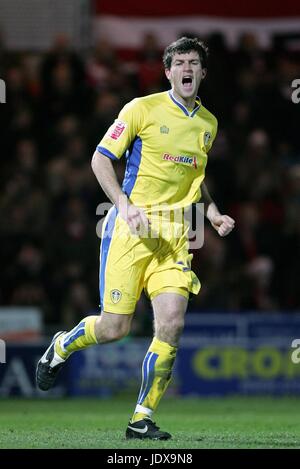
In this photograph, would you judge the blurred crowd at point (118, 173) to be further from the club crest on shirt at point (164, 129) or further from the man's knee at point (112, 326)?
the club crest on shirt at point (164, 129)

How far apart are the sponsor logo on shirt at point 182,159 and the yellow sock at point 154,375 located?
1.19 metres

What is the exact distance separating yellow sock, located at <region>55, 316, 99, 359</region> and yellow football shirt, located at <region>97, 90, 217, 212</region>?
876 mm

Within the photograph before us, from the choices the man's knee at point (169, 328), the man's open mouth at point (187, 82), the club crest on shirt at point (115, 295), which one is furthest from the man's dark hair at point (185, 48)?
the man's knee at point (169, 328)

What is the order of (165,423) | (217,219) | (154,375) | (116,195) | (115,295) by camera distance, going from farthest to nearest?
(165,423), (217,219), (115,295), (154,375), (116,195)

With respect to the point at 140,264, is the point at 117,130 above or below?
above

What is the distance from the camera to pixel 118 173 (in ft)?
48.6

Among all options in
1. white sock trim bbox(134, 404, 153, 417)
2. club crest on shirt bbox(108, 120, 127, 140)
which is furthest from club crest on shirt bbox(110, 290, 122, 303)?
club crest on shirt bbox(108, 120, 127, 140)

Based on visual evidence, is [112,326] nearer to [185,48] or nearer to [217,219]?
[217,219]

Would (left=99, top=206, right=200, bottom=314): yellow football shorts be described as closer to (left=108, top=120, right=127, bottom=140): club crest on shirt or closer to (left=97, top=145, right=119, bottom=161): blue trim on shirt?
(left=97, top=145, right=119, bottom=161): blue trim on shirt

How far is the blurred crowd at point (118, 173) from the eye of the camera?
14.3m

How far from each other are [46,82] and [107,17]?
2.24m

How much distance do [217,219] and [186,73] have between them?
3.33ft

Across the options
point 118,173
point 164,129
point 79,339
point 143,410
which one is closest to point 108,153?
point 164,129

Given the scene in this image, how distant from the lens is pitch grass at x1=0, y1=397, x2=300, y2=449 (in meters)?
7.52
